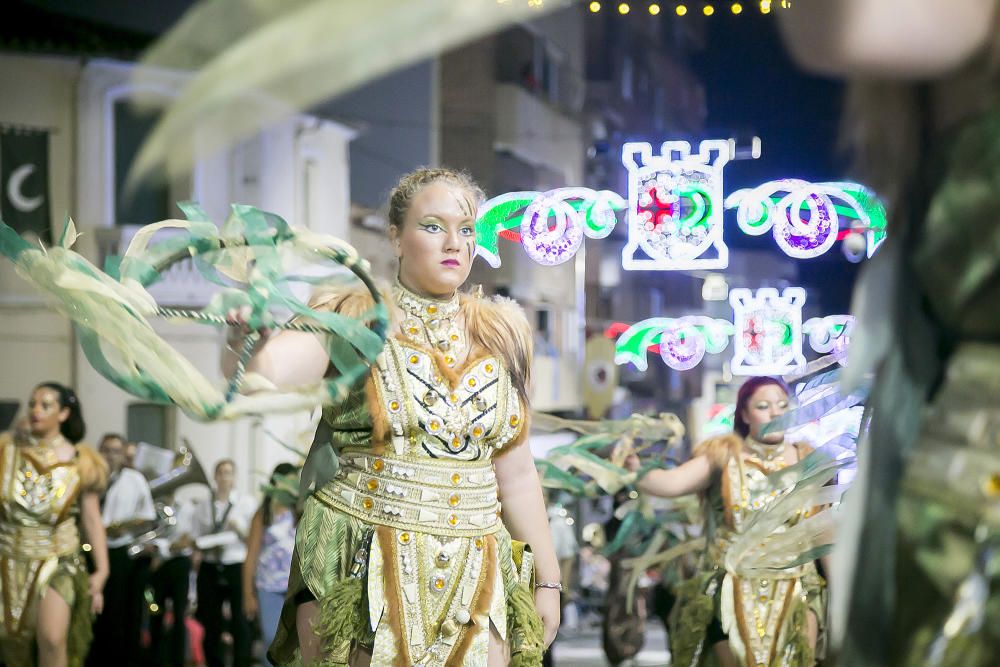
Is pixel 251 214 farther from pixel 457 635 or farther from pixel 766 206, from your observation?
pixel 766 206

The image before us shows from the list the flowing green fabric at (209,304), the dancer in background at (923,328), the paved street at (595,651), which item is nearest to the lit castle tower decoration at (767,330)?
the paved street at (595,651)

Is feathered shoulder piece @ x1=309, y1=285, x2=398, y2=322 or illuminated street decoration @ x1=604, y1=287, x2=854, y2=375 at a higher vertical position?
feathered shoulder piece @ x1=309, y1=285, x2=398, y2=322

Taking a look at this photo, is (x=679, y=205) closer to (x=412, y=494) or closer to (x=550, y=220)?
(x=550, y=220)

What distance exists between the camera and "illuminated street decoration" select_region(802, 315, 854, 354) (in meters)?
5.75

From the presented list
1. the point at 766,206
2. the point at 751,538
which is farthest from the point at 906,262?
the point at 766,206

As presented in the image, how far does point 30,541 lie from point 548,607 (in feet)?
11.7

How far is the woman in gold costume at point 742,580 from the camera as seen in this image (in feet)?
16.5

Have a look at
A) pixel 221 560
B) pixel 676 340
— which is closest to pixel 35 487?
pixel 221 560

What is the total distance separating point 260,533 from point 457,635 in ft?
14.5

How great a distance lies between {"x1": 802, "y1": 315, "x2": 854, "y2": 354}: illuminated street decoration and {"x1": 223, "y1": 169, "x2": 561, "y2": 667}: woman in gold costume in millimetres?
2610

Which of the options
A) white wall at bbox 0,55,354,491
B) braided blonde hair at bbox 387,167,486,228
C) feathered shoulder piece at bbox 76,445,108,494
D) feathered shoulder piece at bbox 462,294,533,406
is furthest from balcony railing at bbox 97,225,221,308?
feathered shoulder piece at bbox 462,294,533,406

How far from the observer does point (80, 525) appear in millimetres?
6496

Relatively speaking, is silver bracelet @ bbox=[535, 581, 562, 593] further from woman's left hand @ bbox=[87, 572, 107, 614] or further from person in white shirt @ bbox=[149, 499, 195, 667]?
person in white shirt @ bbox=[149, 499, 195, 667]

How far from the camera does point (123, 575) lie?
8219 millimetres
